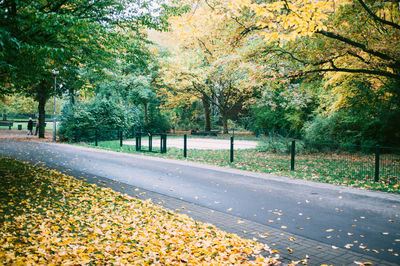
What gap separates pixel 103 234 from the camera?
5.05m

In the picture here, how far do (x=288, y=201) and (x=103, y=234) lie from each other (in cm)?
435

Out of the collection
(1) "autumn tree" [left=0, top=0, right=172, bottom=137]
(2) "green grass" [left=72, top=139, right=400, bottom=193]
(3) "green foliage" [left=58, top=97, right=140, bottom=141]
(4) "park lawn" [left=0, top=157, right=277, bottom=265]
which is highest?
(1) "autumn tree" [left=0, top=0, right=172, bottom=137]

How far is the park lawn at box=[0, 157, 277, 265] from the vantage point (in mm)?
4195

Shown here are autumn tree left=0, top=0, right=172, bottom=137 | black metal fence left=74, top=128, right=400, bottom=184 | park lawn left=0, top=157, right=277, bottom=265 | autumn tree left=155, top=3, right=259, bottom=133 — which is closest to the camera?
park lawn left=0, top=157, right=277, bottom=265

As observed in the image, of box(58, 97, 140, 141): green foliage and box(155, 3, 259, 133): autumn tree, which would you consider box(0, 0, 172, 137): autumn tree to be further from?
box(58, 97, 140, 141): green foliage

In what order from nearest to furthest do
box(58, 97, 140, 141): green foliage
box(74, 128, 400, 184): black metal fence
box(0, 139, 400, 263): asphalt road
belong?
box(0, 139, 400, 263): asphalt road
box(74, 128, 400, 184): black metal fence
box(58, 97, 140, 141): green foliage

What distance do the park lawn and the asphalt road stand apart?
4.31 feet


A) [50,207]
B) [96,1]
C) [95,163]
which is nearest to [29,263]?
[50,207]

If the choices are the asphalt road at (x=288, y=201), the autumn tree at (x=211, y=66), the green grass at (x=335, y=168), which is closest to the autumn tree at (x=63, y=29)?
the autumn tree at (x=211, y=66)

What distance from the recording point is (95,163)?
A: 42.8 feet

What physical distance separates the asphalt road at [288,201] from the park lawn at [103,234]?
1.31m

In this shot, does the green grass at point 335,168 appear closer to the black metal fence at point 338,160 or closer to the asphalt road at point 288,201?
the black metal fence at point 338,160

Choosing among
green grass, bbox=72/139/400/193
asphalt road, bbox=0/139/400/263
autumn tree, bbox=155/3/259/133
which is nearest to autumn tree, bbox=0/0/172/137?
autumn tree, bbox=155/3/259/133

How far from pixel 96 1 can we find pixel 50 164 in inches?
253
